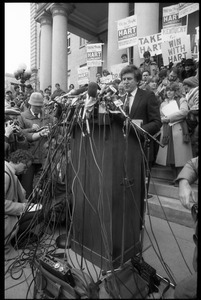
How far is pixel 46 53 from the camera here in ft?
36.7

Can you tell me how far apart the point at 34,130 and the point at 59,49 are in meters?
8.31

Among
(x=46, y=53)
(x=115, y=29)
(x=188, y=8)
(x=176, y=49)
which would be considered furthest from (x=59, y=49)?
(x=176, y=49)

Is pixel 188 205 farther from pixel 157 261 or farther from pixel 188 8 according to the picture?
pixel 188 8

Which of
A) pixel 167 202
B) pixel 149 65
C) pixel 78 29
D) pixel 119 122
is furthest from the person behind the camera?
pixel 78 29

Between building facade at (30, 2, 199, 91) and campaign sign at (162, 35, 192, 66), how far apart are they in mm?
1013

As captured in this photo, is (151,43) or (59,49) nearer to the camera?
(151,43)

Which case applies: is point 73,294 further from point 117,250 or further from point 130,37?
point 130,37

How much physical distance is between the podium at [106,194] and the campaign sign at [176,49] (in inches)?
170

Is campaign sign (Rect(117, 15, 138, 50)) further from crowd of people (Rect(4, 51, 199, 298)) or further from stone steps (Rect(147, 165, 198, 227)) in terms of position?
stone steps (Rect(147, 165, 198, 227))

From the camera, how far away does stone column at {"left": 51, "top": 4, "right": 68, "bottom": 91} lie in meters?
9.88

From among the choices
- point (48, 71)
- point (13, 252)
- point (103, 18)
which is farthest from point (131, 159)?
point (103, 18)

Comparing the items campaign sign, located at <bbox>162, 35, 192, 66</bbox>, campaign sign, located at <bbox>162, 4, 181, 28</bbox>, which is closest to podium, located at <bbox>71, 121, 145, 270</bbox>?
campaign sign, located at <bbox>162, 35, 192, 66</bbox>

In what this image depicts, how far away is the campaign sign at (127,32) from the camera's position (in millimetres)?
5930

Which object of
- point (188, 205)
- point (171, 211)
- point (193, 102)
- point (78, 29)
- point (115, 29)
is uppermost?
point (78, 29)
